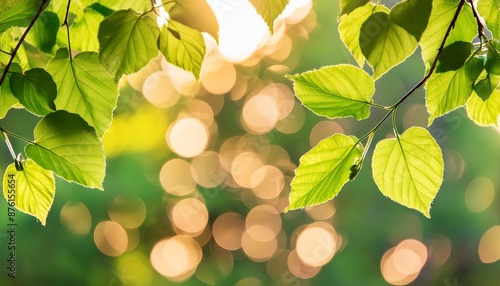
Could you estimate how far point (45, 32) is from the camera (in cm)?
42

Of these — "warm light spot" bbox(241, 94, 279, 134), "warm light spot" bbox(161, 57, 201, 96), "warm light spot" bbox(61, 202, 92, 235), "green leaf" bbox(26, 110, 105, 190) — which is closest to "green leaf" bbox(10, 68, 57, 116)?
"green leaf" bbox(26, 110, 105, 190)

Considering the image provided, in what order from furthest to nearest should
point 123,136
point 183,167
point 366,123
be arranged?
point 183,167, point 366,123, point 123,136

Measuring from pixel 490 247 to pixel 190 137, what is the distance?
2.56 m

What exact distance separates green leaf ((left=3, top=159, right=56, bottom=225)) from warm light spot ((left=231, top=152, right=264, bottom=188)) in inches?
177

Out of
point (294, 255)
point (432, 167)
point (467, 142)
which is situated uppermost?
point (432, 167)

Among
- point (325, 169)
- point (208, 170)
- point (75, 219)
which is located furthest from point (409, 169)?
point (208, 170)

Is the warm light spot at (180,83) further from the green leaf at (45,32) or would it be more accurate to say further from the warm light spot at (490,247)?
the green leaf at (45,32)

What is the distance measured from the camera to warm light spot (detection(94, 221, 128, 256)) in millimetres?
4621

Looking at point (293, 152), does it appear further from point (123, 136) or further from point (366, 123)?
point (123, 136)

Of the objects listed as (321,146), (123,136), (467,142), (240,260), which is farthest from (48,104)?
(240,260)

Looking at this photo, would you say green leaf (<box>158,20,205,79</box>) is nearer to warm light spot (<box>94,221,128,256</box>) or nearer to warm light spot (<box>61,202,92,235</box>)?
warm light spot (<box>61,202,92,235</box>)

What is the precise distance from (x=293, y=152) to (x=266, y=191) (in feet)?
1.64

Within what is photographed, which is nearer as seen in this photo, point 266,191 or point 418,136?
point 418,136

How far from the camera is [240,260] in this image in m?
4.86
